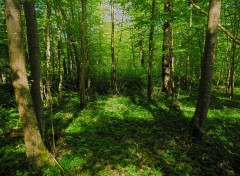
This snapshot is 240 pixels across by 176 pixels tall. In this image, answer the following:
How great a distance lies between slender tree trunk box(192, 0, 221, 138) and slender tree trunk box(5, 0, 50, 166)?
5.85 meters

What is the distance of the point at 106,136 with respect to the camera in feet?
26.1

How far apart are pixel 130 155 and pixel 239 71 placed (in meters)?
32.3

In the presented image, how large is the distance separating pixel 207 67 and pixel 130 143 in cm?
418

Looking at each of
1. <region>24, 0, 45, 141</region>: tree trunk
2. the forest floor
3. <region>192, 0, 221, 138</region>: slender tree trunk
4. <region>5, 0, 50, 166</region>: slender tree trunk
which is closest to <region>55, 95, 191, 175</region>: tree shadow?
the forest floor

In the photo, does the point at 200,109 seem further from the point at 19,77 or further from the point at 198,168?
the point at 19,77

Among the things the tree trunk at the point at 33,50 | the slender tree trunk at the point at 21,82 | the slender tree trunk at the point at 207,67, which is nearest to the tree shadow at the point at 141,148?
the slender tree trunk at the point at 207,67

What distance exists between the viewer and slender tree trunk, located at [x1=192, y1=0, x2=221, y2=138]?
6.98 metres

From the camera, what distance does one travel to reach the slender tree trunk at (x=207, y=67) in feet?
22.9

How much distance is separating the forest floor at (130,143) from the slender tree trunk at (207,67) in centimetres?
58

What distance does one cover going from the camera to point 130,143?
7410 millimetres

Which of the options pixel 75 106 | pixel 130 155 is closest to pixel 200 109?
pixel 130 155

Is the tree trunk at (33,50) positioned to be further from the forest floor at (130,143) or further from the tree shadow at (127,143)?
the tree shadow at (127,143)

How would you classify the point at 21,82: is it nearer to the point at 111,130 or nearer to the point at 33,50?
the point at 33,50

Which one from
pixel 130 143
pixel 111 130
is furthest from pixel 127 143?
pixel 111 130
